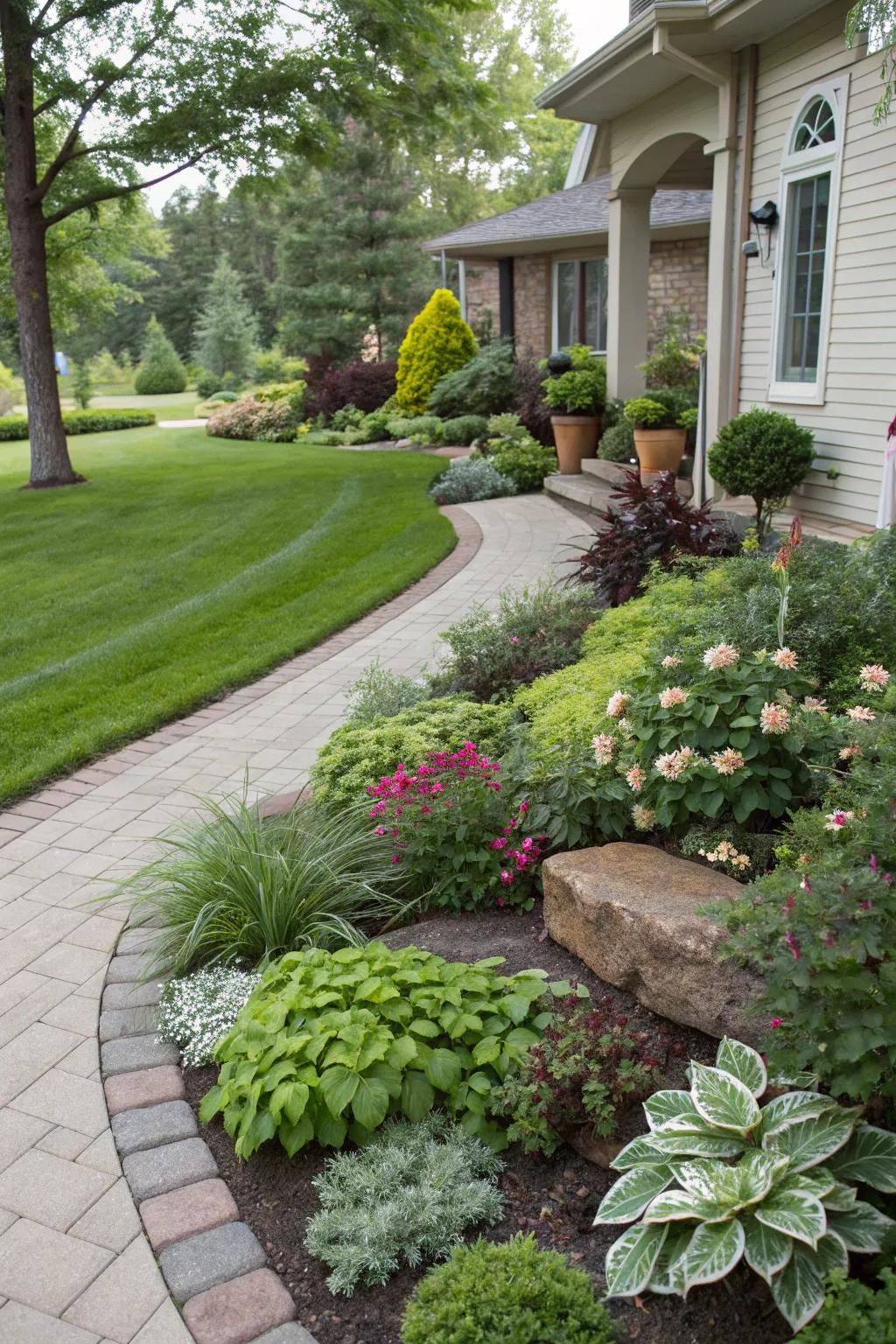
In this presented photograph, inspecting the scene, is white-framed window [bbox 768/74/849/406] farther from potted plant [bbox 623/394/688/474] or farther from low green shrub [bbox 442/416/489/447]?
low green shrub [bbox 442/416/489/447]

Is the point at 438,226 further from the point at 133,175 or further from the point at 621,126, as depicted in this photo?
the point at 621,126

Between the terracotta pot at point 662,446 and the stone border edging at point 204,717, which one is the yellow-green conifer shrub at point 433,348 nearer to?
the terracotta pot at point 662,446

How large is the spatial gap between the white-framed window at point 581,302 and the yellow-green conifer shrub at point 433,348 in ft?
5.83

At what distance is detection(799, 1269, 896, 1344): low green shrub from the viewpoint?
157 centimetres

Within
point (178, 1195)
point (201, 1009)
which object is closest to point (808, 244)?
point (201, 1009)

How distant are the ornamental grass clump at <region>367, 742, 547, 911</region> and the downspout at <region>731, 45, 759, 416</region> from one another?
19.2 ft

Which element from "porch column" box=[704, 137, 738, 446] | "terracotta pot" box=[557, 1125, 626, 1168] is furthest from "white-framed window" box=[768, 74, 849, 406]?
"terracotta pot" box=[557, 1125, 626, 1168]

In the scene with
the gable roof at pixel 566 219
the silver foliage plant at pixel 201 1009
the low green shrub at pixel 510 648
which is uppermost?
the gable roof at pixel 566 219

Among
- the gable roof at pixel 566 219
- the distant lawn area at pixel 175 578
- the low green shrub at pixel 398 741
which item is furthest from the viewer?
the gable roof at pixel 566 219

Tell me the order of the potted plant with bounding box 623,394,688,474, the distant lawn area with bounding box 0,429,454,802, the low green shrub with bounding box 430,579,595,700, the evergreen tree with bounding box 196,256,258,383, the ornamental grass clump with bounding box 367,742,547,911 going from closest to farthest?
1. the ornamental grass clump with bounding box 367,742,547,911
2. the low green shrub with bounding box 430,579,595,700
3. the distant lawn area with bounding box 0,429,454,802
4. the potted plant with bounding box 623,394,688,474
5. the evergreen tree with bounding box 196,256,258,383

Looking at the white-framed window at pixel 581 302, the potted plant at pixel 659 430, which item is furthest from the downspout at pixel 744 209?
the white-framed window at pixel 581 302

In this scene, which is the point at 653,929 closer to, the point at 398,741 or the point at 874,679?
the point at 874,679

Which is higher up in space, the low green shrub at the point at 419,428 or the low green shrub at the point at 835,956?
the low green shrub at the point at 419,428

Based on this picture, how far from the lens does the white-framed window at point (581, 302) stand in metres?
17.5
